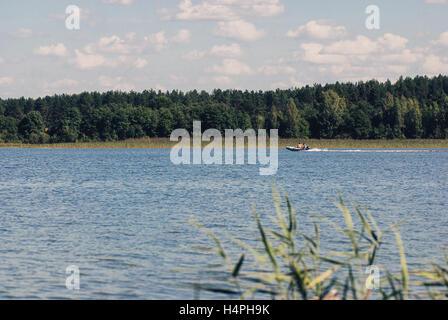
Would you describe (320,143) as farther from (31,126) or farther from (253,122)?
(31,126)

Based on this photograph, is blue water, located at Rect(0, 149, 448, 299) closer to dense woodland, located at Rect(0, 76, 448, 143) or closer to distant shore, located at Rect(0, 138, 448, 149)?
distant shore, located at Rect(0, 138, 448, 149)

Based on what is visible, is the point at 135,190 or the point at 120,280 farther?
the point at 135,190

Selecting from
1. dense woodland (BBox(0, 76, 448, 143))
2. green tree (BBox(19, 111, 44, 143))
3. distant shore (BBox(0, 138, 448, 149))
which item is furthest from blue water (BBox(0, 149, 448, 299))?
green tree (BBox(19, 111, 44, 143))

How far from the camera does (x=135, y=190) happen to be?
152ft

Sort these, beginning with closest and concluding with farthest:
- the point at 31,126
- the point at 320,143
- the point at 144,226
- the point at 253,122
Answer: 1. the point at 144,226
2. the point at 320,143
3. the point at 31,126
4. the point at 253,122

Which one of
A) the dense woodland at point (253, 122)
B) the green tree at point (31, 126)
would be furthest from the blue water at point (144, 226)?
the green tree at point (31, 126)

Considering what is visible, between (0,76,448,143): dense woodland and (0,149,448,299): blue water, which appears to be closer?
(0,149,448,299): blue water

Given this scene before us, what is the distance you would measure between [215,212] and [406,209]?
401 inches

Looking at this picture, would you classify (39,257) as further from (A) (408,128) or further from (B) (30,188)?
(A) (408,128)

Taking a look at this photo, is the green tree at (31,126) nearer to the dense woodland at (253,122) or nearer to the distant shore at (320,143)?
the dense woodland at (253,122)

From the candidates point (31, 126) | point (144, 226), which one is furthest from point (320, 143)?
point (144, 226)

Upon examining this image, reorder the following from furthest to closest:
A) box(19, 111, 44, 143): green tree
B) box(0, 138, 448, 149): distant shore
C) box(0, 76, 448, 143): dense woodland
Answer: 1. box(19, 111, 44, 143): green tree
2. box(0, 76, 448, 143): dense woodland
3. box(0, 138, 448, 149): distant shore
